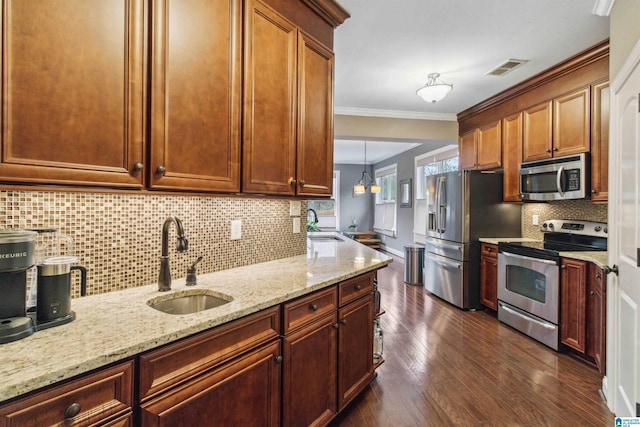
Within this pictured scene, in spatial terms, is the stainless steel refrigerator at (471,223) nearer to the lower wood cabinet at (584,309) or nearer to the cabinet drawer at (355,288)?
the lower wood cabinet at (584,309)

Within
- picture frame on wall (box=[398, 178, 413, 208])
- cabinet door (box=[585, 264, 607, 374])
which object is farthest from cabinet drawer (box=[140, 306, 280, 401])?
picture frame on wall (box=[398, 178, 413, 208])

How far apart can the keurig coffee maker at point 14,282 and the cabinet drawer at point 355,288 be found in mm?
1329

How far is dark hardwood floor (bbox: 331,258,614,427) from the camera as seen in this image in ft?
6.57

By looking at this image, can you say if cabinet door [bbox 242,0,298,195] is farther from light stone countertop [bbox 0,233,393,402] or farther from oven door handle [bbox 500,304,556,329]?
oven door handle [bbox 500,304,556,329]

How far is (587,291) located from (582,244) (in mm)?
687

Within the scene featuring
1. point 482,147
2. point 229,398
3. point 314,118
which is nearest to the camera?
point 229,398

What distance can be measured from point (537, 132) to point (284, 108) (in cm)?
304

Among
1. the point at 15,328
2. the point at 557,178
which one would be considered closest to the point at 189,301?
the point at 15,328

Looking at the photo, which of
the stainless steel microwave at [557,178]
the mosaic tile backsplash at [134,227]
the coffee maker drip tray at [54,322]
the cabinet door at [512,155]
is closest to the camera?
the coffee maker drip tray at [54,322]

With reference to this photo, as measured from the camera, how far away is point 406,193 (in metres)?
7.82

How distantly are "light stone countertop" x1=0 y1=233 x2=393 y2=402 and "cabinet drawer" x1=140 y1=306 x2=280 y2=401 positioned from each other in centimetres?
4

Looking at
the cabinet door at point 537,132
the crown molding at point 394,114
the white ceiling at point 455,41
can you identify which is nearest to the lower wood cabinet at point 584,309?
the cabinet door at point 537,132

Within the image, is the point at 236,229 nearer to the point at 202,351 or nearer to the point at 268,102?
the point at 268,102

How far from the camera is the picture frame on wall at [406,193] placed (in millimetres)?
7625
